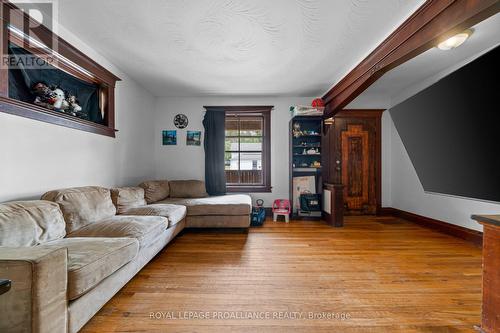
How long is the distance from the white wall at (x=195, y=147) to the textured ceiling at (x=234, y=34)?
89 cm

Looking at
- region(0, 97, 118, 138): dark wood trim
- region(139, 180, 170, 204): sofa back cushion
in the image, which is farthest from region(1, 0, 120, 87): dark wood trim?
region(139, 180, 170, 204): sofa back cushion

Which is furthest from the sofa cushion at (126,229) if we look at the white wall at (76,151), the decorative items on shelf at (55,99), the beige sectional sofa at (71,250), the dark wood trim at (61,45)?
the dark wood trim at (61,45)

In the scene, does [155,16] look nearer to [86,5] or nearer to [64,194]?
[86,5]

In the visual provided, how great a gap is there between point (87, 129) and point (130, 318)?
2.15 metres

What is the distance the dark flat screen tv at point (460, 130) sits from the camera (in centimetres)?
72

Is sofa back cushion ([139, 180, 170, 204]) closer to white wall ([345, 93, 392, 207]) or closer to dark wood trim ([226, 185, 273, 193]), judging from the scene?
dark wood trim ([226, 185, 273, 193])

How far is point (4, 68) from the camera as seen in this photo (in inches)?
61.7

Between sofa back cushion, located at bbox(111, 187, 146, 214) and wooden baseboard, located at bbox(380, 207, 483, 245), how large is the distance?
4631mm

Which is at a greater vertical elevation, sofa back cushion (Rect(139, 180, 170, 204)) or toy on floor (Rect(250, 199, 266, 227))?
sofa back cushion (Rect(139, 180, 170, 204))

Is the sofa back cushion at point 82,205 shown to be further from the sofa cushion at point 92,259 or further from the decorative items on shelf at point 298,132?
the decorative items on shelf at point 298,132

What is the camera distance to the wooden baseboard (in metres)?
2.62

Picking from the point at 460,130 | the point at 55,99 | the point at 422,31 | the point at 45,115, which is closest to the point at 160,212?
the point at 45,115

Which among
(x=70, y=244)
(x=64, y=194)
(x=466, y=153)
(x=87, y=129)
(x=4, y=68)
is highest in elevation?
(x=4, y=68)

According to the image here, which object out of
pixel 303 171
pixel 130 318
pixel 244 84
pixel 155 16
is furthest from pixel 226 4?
pixel 303 171
